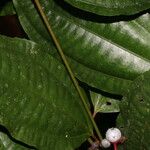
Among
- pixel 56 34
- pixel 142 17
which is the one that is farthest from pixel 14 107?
pixel 142 17

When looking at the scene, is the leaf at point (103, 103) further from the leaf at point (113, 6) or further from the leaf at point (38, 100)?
the leaf at point (113, 6)

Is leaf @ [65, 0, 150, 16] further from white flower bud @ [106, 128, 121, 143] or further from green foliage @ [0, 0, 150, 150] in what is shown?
white flower bud @ [106, 128, 121, 143]

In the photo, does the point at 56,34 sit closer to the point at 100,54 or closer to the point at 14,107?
the point at 100,54

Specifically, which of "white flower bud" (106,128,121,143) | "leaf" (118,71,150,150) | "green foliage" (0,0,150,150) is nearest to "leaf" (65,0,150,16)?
"green foliage" (0,0,150,150)

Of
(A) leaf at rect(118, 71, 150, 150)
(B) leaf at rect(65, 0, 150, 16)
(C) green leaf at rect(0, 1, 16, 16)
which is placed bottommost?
(A) leaf at rect(118, 71, 150, 150)

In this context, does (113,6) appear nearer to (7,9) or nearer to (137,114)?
(137,114)

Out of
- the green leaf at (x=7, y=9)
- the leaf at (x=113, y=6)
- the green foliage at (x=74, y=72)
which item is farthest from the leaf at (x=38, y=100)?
the green leaf at (x=7, y=9)
